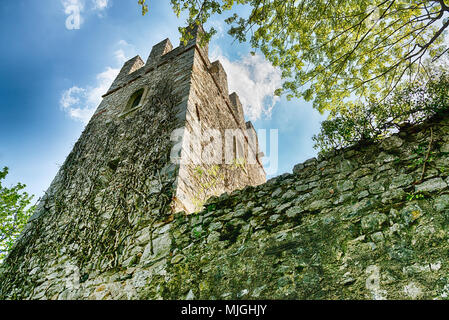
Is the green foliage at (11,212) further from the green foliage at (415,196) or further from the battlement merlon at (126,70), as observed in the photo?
the green foliage at (415,196)

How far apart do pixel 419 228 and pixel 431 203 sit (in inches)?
10.8

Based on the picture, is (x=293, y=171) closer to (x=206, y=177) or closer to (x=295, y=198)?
(x=295, y=198)

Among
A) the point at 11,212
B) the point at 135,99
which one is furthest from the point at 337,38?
the point at 11,212

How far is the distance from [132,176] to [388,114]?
4.19 meters

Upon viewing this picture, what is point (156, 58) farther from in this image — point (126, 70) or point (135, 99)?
point (135, 99)

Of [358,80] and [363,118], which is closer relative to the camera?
[363,118]

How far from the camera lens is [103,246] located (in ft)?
12.6

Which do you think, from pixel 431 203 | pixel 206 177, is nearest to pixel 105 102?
pixel 206 177

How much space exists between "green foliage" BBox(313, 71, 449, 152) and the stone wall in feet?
0.56

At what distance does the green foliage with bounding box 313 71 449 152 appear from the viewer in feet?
9.32

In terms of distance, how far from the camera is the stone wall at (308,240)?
2.00 meters

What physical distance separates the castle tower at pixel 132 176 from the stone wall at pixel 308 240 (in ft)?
0.35

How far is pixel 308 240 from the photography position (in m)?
2.48
